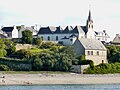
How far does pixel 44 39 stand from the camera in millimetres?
99625

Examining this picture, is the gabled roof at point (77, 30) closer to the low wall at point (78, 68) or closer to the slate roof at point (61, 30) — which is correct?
the slate roof at point (61, 30)

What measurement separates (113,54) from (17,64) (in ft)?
59.7

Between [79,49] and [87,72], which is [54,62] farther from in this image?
[79,49]

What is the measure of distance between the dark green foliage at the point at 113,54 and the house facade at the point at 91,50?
4.06 feet

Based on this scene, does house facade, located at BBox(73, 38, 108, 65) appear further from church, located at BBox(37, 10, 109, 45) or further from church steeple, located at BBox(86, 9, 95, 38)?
church steeple, located at BBox(86, 9, 95, 38)

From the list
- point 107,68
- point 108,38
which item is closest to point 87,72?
point 107,68

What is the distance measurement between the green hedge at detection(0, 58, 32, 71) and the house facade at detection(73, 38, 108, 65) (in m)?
→ 11.3

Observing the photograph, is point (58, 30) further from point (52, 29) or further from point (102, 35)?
point (102, 35)

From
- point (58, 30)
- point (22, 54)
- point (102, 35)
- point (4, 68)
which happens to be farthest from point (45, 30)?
point (4, 68)

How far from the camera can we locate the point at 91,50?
7919 centimetres

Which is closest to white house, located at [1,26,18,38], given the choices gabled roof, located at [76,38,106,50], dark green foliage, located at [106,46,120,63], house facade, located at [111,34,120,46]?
house facade, located at [111,34,120,46]

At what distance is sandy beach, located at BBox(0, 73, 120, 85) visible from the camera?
58.1m

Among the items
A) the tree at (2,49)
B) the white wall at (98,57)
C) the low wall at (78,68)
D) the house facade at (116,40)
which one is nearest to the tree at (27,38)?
the tree at (2,49)

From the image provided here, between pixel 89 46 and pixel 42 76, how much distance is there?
20483 millimetres
